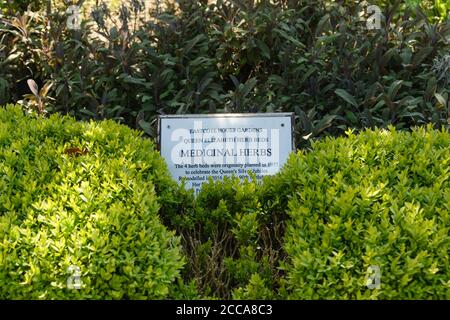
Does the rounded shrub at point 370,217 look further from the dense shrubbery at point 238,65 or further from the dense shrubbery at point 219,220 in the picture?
the dense shrubbery at point 238,65

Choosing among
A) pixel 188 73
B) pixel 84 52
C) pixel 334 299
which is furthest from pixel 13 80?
pixel 334 299

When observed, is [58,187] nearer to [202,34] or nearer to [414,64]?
[202,34]

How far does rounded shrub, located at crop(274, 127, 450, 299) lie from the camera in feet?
11.3

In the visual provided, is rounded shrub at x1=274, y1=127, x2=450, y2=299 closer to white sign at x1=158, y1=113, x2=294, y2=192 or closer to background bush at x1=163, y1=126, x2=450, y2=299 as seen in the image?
background bush at x1=163, y1=126, x2=450, y2=299

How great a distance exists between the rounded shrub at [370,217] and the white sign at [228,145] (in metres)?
0.69

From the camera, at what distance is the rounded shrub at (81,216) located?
3477 millimetres

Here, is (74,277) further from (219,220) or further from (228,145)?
(228,145)

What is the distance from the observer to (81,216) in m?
3.71

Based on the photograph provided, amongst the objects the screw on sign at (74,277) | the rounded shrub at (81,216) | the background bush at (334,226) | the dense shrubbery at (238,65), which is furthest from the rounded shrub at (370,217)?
the dense shrubbery at (238,65)

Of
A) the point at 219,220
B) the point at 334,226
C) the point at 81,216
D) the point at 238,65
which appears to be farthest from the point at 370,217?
the point at 238,65

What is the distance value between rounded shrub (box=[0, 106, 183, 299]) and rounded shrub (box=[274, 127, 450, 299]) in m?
0.68

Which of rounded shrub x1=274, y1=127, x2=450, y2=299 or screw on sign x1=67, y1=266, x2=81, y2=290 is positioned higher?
rounded shrub x1=274, y1=127, x2=450, y2=299

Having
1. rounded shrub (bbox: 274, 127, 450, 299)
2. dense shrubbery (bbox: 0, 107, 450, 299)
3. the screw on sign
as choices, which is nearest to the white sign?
dense shrubbery (bbox: 0, 107, 450, 299)

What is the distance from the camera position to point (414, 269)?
3.42m
